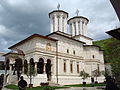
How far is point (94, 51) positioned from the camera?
34469 mm

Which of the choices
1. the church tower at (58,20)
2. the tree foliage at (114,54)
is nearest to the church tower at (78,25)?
the church tower at (58,20)

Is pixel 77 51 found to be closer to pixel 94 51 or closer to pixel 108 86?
pixel 94 51

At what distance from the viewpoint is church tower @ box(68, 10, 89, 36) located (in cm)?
3469

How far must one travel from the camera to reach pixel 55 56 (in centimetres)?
2667

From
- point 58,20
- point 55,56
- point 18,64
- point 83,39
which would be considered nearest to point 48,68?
point 55,56

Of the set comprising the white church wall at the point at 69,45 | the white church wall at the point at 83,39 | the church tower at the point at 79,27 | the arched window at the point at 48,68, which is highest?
the church tower at the point at 79,27

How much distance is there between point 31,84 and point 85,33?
1928 cm

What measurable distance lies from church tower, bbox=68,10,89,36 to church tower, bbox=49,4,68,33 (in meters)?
3.32

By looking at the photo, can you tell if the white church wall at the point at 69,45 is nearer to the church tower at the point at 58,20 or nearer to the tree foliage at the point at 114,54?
the church tower at the point at 58,20

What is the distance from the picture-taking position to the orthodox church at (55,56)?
24375 millimetres

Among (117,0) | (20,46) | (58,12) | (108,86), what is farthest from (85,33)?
(117,0)

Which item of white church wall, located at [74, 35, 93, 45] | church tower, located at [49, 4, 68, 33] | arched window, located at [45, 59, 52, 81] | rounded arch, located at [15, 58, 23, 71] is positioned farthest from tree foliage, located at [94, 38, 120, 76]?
rounded arch, located at [15, 58, 23, 71]

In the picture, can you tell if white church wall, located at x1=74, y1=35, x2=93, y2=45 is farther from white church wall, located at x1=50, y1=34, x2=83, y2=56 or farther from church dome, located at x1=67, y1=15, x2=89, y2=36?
white church wall, located at x1=50, y1=34, x2=83, y2=56

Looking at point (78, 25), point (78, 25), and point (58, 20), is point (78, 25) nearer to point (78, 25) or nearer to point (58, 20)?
point (78, 25)
